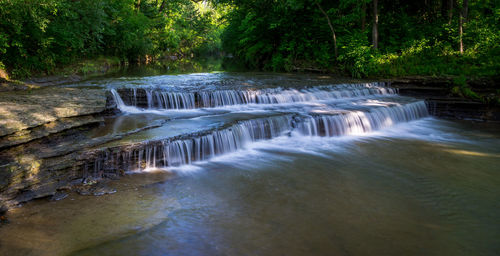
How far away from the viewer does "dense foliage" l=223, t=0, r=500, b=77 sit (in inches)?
573

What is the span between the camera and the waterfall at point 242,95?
442 inches

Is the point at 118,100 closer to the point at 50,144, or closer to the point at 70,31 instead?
the point at 50,144

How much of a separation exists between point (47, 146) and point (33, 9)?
7.93 metres

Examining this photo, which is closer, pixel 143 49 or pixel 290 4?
pixel 290 4

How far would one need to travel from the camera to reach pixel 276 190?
6.02 m

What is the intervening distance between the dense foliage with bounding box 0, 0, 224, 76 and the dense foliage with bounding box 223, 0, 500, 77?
31.5 ft

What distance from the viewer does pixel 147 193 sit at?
5.67 m

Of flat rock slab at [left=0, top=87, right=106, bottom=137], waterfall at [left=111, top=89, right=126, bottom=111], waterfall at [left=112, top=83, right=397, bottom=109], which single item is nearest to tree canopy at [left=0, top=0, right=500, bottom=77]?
waterfall at [left=112, top=83, right=397, bottom=109]

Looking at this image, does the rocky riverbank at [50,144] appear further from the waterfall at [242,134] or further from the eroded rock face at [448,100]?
the eroded rock face at [448,100]

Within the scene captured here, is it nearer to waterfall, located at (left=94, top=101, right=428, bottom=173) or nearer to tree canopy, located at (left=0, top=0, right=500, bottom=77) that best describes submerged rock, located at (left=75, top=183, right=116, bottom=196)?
waterfall, located at (left=94, top=101, right=428, bottom=173)

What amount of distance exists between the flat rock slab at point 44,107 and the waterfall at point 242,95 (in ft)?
5.12

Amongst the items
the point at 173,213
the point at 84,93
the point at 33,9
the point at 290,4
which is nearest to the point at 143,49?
the point at 290,4

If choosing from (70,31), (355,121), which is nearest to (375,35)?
(355,121)

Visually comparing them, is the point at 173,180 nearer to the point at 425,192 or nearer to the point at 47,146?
the point at 47,146
